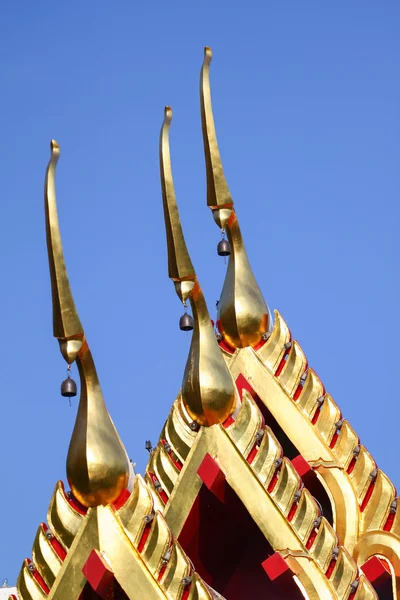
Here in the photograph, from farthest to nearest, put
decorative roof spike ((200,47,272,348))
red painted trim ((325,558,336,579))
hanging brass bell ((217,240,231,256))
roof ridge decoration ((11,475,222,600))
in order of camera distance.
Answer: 1. decorative roof spike ((200,47,272,348))
2. hanging brass bell ((217,240,231,256))
3. red painted trim ((325,558,336,579))
4. roof ridge decoration ((11,475,222,600))

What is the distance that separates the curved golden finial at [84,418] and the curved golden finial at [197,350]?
1.10 metres

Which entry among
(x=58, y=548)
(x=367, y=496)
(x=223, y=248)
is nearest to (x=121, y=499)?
(x=58, y=548)

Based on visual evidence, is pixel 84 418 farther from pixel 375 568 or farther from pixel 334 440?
pixel 334 440

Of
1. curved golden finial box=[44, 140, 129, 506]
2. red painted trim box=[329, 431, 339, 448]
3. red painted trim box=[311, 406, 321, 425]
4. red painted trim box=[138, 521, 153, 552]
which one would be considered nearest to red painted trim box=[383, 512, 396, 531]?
red painted trim box=[329, 431, 339, 448]

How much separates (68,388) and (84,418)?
35cm

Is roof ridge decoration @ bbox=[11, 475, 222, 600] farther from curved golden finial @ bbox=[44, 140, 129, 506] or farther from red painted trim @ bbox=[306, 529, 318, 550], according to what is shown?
red painted trim @ bbox=[306, 529, 318, 550]

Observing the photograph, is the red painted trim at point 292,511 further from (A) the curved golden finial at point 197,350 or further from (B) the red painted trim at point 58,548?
(B) the red painted trim at point 58,548

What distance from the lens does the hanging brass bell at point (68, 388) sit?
12094mm

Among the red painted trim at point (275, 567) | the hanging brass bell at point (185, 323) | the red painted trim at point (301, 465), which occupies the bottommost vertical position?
the red painted trim at point (275, 567)

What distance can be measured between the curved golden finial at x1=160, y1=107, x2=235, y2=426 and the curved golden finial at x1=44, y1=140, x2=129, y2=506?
110 centimetres

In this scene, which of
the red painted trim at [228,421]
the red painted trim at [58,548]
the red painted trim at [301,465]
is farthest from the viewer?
the red painted trim at [301,465]

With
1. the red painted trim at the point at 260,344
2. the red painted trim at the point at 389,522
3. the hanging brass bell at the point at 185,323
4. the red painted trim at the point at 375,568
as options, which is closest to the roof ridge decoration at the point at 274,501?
the hanging brass bell at the point at 185,323

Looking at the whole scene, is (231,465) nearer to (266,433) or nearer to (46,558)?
(266,433)

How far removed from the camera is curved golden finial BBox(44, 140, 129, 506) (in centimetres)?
1223
